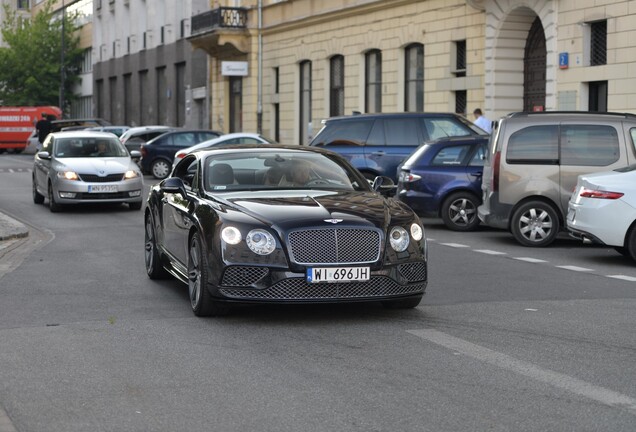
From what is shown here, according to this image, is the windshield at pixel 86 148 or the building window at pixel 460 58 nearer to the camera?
the windshield at pixel 86 148

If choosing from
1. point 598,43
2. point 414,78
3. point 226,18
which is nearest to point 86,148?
point 598,43

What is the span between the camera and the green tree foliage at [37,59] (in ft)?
274

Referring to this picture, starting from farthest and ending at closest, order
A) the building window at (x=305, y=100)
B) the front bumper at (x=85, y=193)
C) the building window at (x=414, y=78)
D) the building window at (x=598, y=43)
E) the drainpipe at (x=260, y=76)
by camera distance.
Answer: the drainpipe at (x=260, y=76) → the building window at (x=305, y=100) → the building window at (x=414, y=78) → the building window at (x=598, y=43) → the front bumper at (x=85, y=193)

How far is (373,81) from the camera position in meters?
38.5

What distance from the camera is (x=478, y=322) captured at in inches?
380

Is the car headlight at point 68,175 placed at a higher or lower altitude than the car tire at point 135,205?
higher

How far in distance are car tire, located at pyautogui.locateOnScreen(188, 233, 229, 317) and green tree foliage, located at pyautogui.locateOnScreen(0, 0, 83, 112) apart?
7518 centimetres

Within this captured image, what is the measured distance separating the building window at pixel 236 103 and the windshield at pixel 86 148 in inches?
982

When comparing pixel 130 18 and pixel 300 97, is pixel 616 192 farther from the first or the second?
pixel 130 18

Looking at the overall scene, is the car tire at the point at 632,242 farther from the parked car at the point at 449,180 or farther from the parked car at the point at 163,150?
the parked car at the point at 163,150

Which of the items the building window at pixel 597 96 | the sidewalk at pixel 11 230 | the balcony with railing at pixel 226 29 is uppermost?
the balcony with railing at pixel 226 29

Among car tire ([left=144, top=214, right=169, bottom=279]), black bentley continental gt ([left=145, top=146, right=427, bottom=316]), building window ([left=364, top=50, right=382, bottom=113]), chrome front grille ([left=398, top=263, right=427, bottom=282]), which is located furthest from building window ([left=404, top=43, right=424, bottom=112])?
chrome front grille ([left=398, top=263, right=427, bottom=282])

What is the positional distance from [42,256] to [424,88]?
69.4 feet

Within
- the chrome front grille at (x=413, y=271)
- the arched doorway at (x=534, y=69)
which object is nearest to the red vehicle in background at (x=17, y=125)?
the arched doorway at (x=534, y=69)
